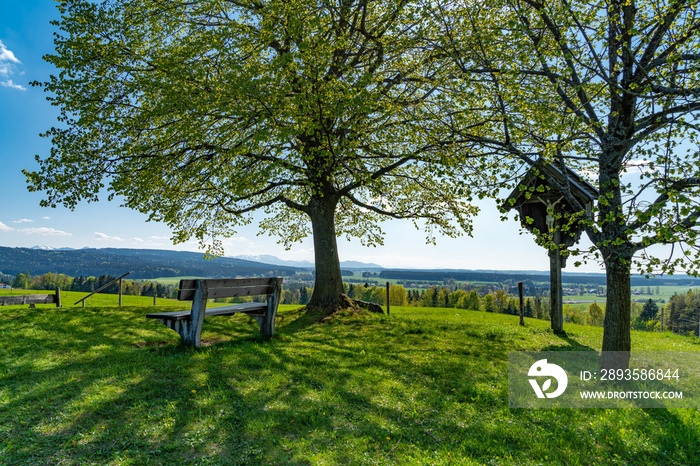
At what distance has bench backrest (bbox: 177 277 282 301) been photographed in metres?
7.02

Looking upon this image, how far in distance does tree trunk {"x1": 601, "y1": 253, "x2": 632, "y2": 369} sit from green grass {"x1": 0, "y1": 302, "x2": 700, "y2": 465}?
1.40m

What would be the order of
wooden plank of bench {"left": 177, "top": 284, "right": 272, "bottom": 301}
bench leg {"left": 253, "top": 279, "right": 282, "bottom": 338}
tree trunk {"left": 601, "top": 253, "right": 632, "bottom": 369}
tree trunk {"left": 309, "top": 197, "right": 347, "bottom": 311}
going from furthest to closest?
tree trunk {"left": 309, "top": 197, "right": 347, "bottom": 311} → bench leg {"left": 253, "top": 279, "right": 282, "bottom": 338} → wooden plank of bench {"left": 177, "top": 284, "right": 272, "bottom": 301} → tree trunk {"left": 601, "top": 253, "right": 632, "bottom": 369}

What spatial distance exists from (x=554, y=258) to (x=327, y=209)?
25.4ft

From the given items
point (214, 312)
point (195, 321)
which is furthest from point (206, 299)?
point (214, 312)

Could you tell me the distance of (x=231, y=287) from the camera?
7652 millimetres

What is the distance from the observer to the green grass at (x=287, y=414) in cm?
379

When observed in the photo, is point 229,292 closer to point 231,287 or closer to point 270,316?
point 231,287

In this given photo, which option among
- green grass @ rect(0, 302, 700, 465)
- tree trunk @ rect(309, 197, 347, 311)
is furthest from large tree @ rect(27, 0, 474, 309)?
green grass @ rect(0, 302, 700, 465)

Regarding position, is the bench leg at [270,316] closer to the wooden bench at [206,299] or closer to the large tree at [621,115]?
the wooden bench at [206,299]

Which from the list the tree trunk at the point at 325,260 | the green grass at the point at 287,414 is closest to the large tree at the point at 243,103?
the tree trunk at the point at 325,260

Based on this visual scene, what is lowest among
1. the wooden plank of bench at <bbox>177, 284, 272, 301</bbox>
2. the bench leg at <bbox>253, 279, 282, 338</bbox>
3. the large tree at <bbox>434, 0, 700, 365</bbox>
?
the bench leg at <bbox>253, 279, 282, 338</bbox>

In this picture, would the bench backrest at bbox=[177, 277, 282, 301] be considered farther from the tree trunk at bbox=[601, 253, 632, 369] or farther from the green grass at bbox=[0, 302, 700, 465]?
the tree trunk at bbox=[601, 253, 632, 369]

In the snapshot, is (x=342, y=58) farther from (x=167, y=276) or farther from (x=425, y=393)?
(x=167, y=276)

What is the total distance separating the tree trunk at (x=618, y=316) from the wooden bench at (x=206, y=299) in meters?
6.69
